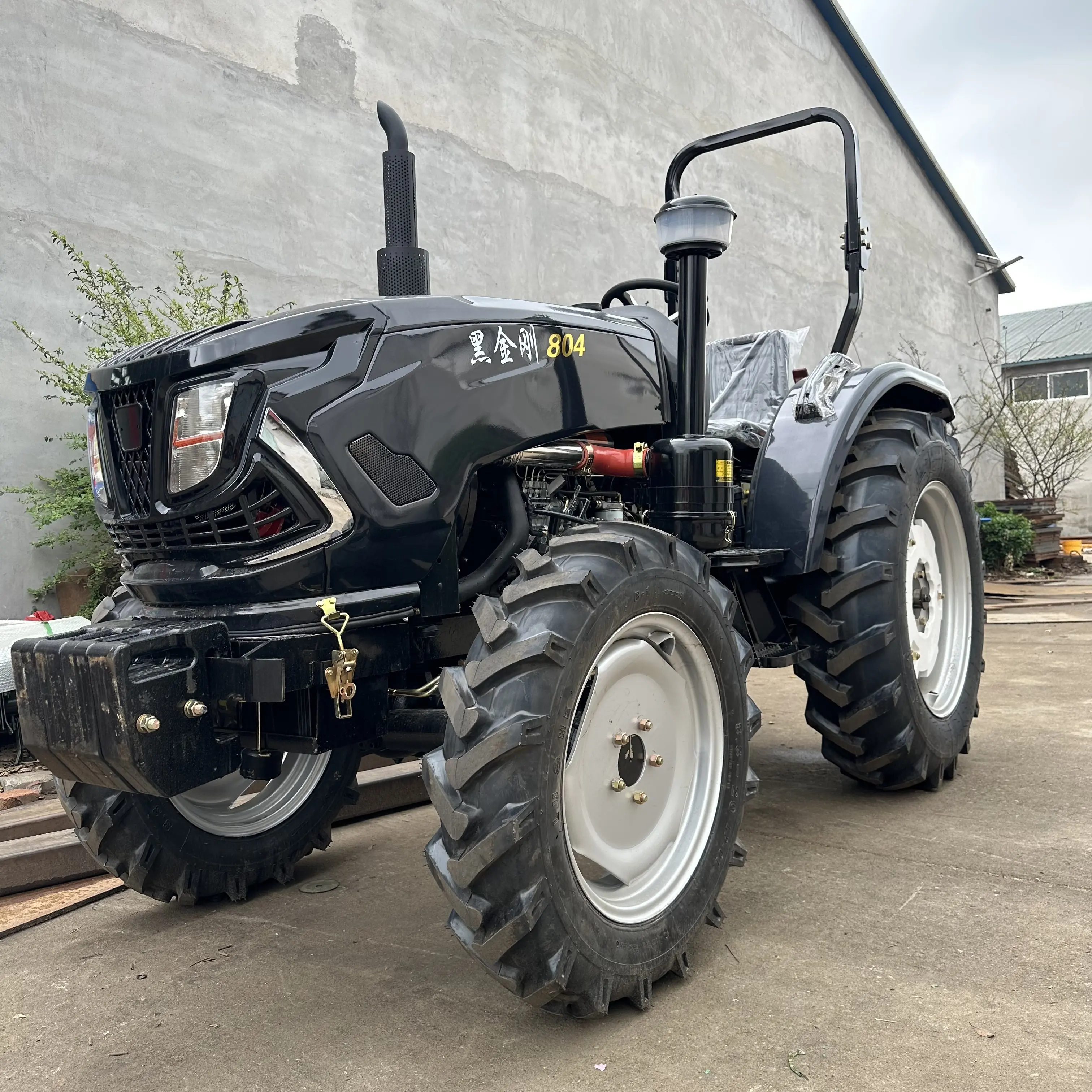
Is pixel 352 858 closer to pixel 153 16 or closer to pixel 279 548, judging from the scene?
pixel 279 548

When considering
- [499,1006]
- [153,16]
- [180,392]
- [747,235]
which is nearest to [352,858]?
[499,1006]

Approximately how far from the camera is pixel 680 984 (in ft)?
8.08

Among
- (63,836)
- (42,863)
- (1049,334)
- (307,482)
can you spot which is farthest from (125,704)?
(1049,334)

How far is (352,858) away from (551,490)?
1531 mm

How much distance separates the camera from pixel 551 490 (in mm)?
3000

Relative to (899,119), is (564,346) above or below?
below

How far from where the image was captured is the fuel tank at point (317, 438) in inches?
93.2

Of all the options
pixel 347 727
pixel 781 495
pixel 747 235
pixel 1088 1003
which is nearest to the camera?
pixel 1088 1003

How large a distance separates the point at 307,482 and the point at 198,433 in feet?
0.89

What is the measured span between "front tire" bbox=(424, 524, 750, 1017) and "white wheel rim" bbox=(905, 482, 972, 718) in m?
1.56

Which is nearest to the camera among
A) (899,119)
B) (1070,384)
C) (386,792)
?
(386,792)

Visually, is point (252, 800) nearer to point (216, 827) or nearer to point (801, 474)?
point (216, 827)

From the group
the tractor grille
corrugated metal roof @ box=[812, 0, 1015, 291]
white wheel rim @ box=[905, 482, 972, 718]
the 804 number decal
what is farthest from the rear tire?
corrugated metal roof @ box=[812, 0, 1015, 291]

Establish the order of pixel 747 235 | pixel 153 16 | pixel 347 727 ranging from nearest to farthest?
pixel 347 727
pixel 153 16
pixel 747 235
